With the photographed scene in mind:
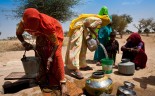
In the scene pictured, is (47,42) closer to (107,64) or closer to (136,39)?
(107,64)

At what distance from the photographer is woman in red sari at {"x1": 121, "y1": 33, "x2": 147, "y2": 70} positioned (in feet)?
22.1

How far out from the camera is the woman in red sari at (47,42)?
388cm

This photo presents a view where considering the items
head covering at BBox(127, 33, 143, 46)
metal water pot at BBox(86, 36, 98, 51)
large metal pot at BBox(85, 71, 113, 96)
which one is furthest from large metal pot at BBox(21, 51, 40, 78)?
head covering at BBox(127, 33, 143, 46)

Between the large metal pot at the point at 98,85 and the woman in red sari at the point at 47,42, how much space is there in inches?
20.4

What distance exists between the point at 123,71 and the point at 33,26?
10.2 ft

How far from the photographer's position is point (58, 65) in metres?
4.38

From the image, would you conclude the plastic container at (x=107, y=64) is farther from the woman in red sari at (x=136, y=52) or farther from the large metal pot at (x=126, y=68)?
the woman in red sari at (x=136, y=52)

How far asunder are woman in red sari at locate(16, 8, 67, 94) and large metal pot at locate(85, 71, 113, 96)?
52cm

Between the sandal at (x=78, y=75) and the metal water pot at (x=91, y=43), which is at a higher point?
the metal water pot at (x=91, y=43)

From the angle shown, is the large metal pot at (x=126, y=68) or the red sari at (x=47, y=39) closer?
the red sari at (x=47, y=39)

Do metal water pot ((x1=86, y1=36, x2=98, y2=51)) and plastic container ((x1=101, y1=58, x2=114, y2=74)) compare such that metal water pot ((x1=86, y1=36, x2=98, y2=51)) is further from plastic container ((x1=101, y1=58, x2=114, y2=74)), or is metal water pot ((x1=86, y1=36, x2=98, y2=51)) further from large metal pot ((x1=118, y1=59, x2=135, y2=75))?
large metal pot ((x1=118, y1=59, x2=135, y2=75))

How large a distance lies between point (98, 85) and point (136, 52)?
9.11 ft

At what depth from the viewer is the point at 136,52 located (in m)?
6.72

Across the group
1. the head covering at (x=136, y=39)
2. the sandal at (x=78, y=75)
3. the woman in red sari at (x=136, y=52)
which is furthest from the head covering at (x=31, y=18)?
the head covering at (x=136, y=39)
